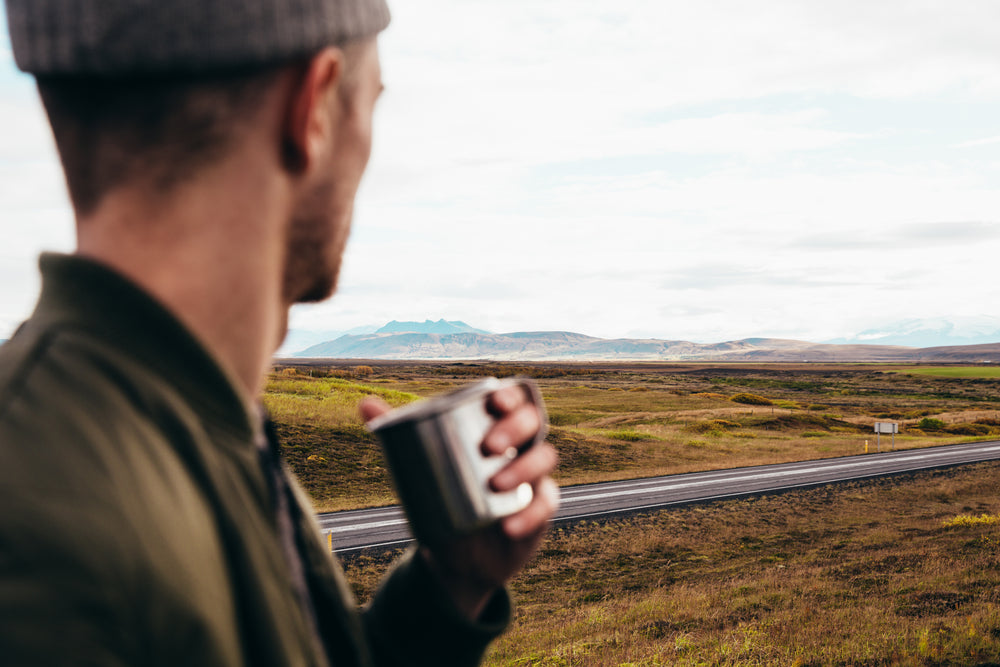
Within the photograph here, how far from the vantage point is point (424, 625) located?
1413 mm

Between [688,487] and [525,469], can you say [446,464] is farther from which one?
[688,487]

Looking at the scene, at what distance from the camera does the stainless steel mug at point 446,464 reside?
1.05 metres

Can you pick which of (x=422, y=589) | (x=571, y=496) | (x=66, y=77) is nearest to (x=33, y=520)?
(x=66, y=77)

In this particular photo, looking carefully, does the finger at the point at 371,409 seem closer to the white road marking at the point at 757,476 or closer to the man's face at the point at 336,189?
the man's face at the point at 336,189

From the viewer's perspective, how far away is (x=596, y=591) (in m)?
12.7

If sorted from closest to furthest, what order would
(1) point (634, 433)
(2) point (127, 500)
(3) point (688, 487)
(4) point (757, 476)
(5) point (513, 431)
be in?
(2) point (127, 500), (5) point (513, 431), (3) point (688, 487), (4) point (757, 476), (1) point (634, 433)

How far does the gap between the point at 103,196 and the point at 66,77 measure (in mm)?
137

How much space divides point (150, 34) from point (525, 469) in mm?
776

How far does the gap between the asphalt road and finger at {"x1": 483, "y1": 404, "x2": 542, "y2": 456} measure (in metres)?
14.9

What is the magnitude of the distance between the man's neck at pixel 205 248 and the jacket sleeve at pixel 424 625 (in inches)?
29.2

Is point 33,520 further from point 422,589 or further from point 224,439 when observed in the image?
point 422,589

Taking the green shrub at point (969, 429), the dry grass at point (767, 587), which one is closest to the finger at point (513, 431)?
the dry grass at point (767, 587)

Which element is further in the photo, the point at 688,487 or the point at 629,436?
the point at 629,436

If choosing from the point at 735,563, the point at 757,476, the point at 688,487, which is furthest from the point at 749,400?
the point at 735,563
